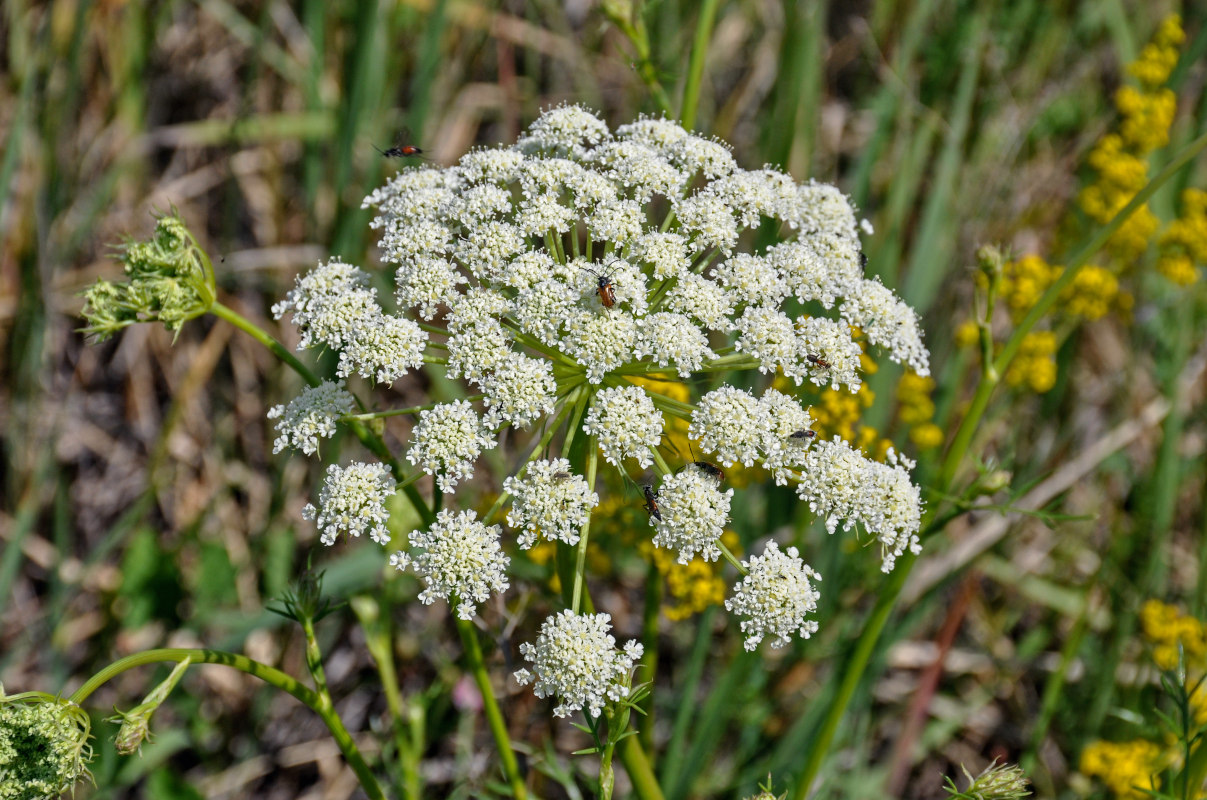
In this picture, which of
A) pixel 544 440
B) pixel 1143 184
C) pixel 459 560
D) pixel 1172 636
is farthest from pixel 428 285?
pixel 1143 184

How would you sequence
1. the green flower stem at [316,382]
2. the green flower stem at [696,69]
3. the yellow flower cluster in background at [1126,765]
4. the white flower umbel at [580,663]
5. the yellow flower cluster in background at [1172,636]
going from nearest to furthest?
1. the white flower umbel at [580,663]
2. the green flower stem at [316,382]
3. the green flower stem at [696,69]
4. the yellow flower cluster in background at [1126,765]
5. the yellow flower cluster in background at [1172,636]

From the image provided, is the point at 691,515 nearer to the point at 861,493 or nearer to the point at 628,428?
the point at 628,428

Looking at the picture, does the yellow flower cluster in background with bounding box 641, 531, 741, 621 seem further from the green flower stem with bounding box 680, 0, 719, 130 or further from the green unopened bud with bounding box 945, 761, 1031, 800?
the green flower stem with bounding box 680, 0, 719, 130

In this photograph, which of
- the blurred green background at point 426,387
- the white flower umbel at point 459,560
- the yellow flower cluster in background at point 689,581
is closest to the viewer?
the white flower umbel at point 459,560

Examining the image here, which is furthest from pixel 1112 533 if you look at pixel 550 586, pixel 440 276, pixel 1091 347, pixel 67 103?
pixel 67 103

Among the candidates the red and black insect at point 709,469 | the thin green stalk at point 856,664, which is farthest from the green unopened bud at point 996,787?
the red and black insect at point 709,469

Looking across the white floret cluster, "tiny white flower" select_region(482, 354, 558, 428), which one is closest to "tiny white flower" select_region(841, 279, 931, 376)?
the white floret cluster

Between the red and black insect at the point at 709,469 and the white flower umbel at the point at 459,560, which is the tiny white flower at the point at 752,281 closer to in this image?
the red and black insect at the point at 709,469
